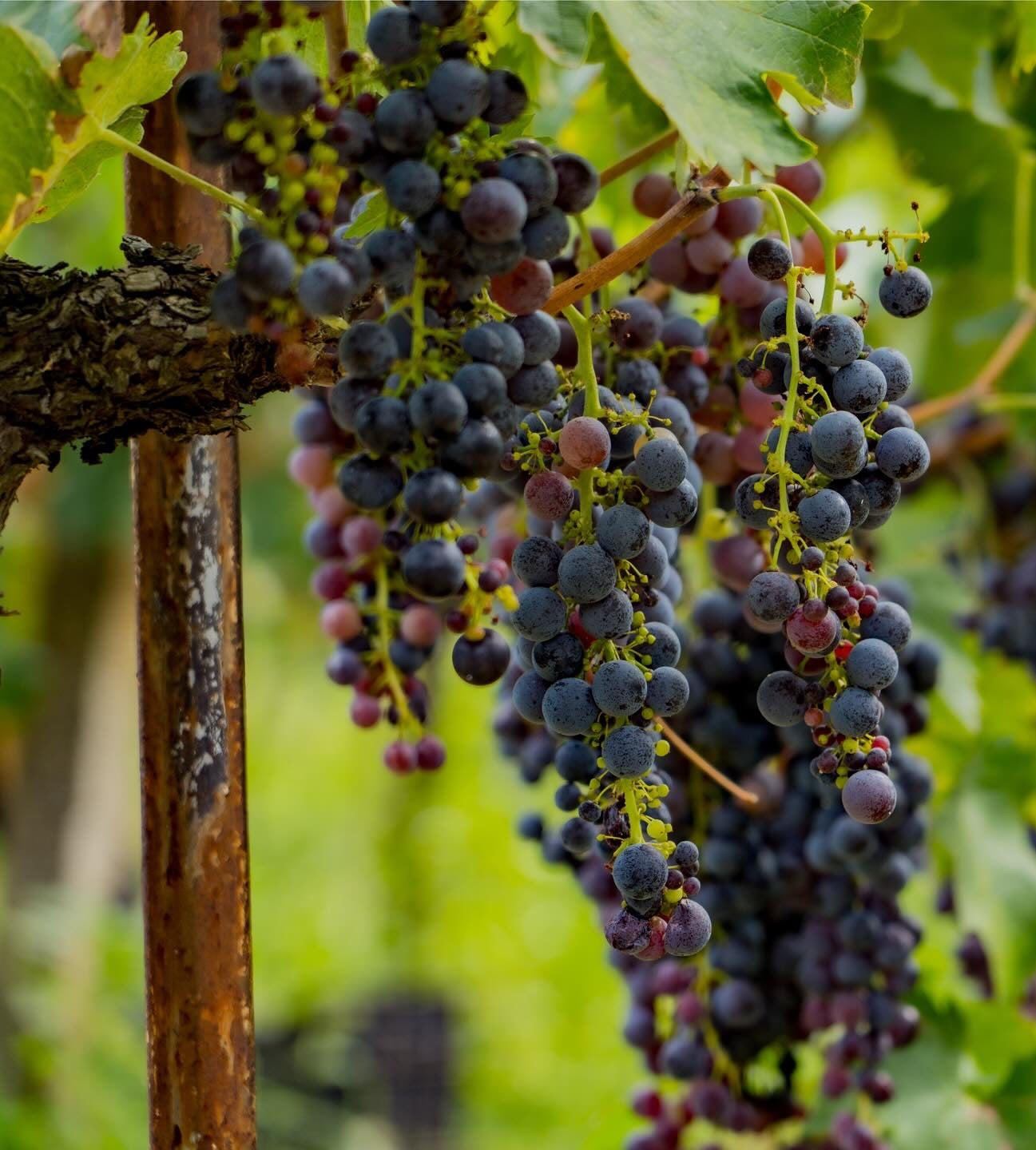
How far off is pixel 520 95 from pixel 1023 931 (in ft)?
2.96

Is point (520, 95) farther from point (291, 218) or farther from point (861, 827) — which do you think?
point (861, 827)

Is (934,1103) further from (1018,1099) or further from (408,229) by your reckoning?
(408,229)

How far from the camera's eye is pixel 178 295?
0.62m

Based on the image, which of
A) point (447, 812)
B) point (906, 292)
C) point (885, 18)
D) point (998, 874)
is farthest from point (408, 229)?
point (447, 812)

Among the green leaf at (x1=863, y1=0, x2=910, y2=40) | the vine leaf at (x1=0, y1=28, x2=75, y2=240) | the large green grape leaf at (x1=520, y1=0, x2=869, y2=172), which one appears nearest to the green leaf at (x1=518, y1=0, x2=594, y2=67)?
the large green grape leaf at (x1=520, y1=0, x2=869, y2=172)

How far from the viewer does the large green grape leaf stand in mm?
610

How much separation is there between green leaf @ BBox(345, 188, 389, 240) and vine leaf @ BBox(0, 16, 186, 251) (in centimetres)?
11

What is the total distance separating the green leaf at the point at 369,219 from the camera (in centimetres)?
64

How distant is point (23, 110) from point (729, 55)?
1.07ft

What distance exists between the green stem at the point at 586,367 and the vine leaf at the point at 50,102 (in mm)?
224

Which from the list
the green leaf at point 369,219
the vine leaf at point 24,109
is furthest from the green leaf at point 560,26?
the vine leaf at point 24,109

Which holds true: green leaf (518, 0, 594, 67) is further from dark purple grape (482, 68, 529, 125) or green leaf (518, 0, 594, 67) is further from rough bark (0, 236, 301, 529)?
rough bark (0, 236, 301, 529)

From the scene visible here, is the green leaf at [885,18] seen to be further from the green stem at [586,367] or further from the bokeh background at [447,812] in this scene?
the green stem at [586,367]

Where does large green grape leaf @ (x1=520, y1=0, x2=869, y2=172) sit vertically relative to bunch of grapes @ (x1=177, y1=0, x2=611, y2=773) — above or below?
above
